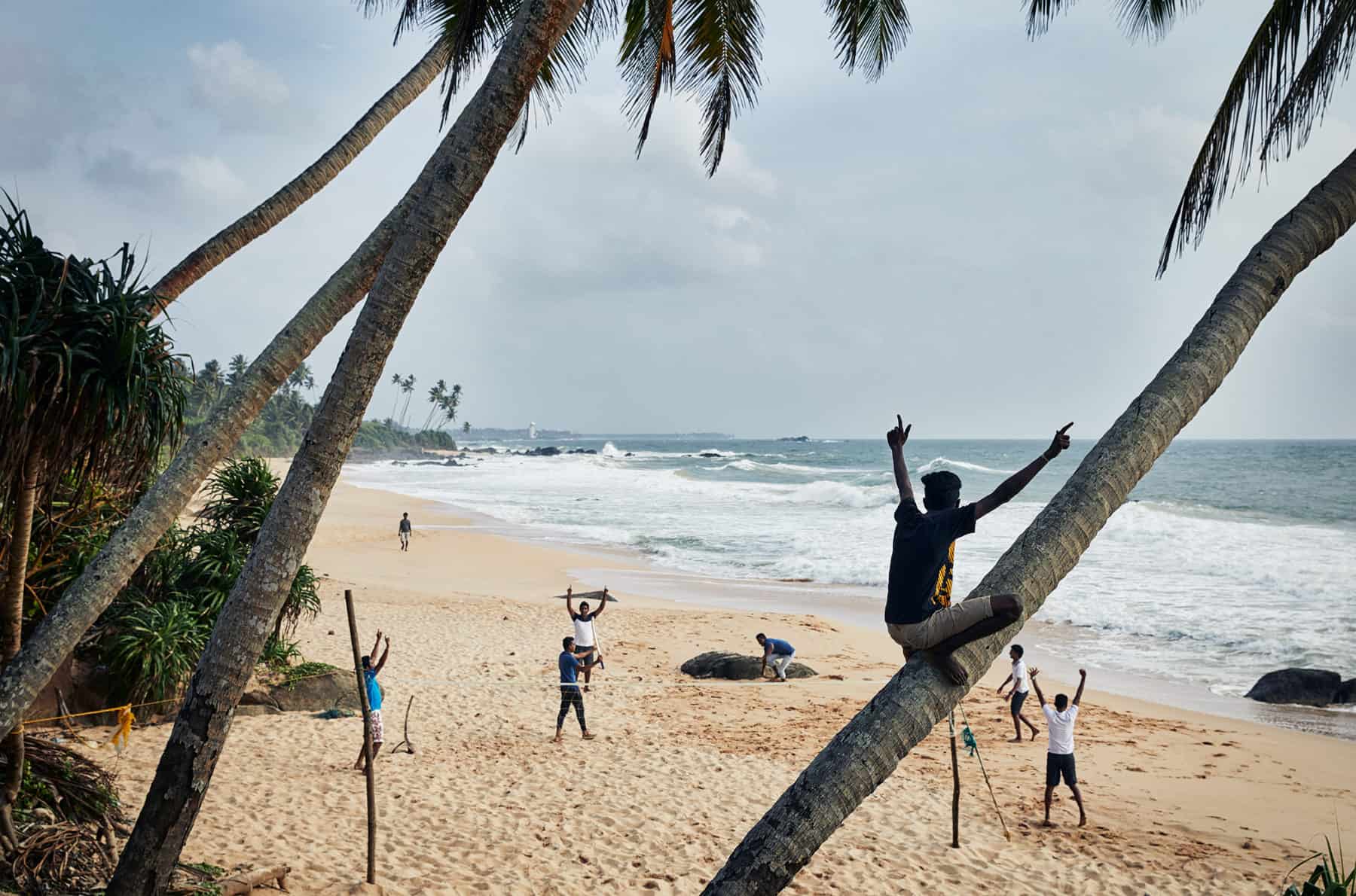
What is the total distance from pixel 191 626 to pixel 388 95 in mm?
6278

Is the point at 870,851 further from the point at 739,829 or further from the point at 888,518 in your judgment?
the point at 888,518

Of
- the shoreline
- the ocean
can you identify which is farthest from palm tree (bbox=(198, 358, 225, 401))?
the shoreline

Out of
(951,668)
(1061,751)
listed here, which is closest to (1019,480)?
(951,668)

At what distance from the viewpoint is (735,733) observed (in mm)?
10586

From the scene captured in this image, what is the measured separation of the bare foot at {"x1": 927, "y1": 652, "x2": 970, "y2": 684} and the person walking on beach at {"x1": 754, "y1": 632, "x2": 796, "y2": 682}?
10.4 meters

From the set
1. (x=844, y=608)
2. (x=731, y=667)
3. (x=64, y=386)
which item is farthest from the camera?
(x=844, y=608)

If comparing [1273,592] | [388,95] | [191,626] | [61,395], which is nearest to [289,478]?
[61,395]

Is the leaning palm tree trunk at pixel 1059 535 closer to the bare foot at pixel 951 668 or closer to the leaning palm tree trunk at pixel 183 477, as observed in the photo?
the bare foot at pixel 951 668

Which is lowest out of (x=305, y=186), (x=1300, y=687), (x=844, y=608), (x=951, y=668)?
(x=844, y=608)

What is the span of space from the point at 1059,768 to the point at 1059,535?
20.2ft

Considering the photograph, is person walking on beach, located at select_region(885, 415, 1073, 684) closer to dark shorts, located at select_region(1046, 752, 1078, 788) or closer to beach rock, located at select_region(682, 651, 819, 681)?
dark shorts, located at select_region(1046, 752, 1078, 788)

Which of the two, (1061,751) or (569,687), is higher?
(1061,751)

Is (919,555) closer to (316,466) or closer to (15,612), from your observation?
(316,466)

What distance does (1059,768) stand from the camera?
7.94m
